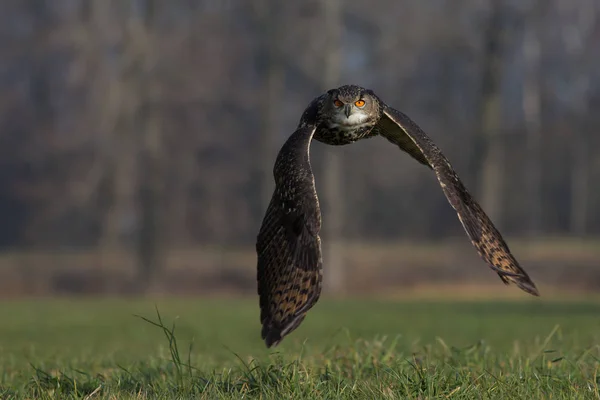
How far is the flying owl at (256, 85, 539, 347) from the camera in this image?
5.03 meters

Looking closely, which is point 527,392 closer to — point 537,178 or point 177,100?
point 177,100

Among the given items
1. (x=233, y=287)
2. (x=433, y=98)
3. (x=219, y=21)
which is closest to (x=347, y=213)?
(x=433, y=98)

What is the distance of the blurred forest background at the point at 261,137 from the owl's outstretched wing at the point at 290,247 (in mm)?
27399

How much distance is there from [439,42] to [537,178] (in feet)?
63.3

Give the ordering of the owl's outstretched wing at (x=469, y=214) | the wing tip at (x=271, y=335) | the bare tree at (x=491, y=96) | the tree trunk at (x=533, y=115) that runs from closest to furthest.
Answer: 1. the wing tip at (x=271, y=335)
2. the owl's outstretched wing at (x=469, y=214)
3. the bare tree at (x=491, y=96)
4. the tree trunk at (x=533, y=115)

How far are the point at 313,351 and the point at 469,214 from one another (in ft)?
13.1

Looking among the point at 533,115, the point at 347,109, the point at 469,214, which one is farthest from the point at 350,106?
the point at 533,115

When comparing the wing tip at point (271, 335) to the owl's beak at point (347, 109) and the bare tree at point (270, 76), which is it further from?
the bare tree at point (270, 76)

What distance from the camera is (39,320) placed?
23594mm

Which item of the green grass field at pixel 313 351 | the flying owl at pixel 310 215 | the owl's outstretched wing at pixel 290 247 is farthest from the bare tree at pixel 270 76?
the owl's outstretched wing at pixel 290 247

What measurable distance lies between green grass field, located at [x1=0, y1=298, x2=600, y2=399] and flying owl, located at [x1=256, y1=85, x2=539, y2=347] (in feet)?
2.15

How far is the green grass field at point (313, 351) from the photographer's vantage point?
578cm

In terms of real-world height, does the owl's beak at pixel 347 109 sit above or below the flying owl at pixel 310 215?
above

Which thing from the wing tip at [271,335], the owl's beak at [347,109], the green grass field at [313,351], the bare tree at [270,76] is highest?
the bare tree at [270,76]
